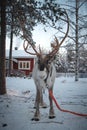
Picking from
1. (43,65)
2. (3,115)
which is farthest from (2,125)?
(43,65)

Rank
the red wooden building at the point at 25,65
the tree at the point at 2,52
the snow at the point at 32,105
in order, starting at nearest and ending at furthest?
the snow at the point at 32,105, the tree at the point at 2,52, the red wooden building at the point at 25,65

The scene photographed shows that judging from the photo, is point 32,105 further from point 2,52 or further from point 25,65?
point 25,65

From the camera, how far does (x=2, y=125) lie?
3.02m

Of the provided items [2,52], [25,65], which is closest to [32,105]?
[2,52]

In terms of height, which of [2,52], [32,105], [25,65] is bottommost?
[32,105]

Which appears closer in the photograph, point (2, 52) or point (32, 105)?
point (32, 105)

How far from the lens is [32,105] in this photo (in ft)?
13.9

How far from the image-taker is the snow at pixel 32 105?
306 centimetres

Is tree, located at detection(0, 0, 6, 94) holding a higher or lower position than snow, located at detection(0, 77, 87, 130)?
higher

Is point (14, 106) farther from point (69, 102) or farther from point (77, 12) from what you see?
point (77, 12)

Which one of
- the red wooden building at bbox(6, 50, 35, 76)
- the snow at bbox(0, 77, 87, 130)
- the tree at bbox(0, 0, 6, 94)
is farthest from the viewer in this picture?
the red wooden building at bbox(6, 50, 35, 76)

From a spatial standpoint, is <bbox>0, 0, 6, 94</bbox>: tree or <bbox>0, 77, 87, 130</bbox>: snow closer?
<bbox>0, 77, 87, 130</bbox>: snow

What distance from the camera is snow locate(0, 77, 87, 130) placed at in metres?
3.06

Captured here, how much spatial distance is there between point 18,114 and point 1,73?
1.30m
